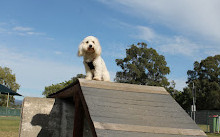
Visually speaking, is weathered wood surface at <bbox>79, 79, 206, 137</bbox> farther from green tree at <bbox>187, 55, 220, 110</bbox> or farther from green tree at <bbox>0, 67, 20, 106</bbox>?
green tree at <bbox>0, 67, 20, 106</bbox>

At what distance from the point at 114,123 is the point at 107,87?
3.48 feet

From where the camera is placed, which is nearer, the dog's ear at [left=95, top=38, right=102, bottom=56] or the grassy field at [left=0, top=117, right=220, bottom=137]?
the dog's ear at [left=95, top=38, right=102, bottom=56]

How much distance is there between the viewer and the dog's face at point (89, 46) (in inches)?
200

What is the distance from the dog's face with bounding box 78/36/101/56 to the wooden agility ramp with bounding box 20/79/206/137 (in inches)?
34.3

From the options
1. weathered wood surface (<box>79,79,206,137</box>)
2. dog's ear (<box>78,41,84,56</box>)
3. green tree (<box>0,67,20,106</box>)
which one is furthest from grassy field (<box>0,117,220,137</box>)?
green tree (<box>0,67,20,106</box>)

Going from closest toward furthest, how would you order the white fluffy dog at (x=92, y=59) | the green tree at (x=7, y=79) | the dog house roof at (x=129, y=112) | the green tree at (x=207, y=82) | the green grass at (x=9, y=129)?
1. the dog house roof at (x=129, y=112)
2. the white fluffy dog at (x=92, y=59)
3. the green grass at (x=9, y=129)
4. the green tree at (x=207, y=82)
5. the green tree at (x=7, y=79)

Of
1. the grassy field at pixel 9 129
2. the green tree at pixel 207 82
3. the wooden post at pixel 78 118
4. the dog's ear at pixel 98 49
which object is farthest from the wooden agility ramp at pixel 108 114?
the green tree at pixel 207 82

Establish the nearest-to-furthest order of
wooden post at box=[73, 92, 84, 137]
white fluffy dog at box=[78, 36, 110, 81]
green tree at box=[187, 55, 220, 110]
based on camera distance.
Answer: wooden post at box=[73, 92, 84, 137] < white fluffy dog at box=[78, 36, 110, 81] < green tree at box=[187, 55, 220, 110]

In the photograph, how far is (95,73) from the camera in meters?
5.07

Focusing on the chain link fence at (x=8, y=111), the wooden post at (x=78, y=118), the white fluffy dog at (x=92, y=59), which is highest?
the white fluffy dog at (x=92, y=59)

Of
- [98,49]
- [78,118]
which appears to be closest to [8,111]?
[98,49]

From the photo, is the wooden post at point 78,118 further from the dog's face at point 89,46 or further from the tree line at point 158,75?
the tree line at point 158,75

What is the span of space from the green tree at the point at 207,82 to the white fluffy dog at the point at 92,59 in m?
37.4

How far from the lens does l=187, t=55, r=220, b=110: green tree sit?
1561 inches
